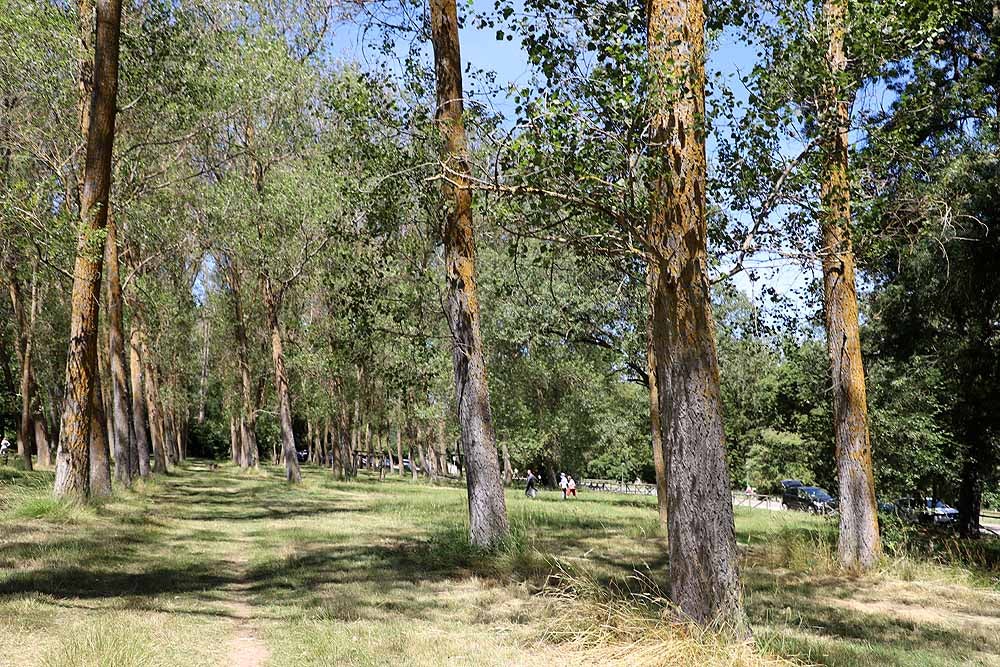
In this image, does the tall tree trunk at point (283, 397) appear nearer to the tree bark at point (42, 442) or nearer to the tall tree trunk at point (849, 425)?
the tree bark at point (42, 442)

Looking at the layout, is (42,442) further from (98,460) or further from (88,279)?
(88,279)

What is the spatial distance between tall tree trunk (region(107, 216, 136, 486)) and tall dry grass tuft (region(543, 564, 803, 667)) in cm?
1498

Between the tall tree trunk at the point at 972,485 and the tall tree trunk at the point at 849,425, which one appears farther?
the tall tree trunk at the point at 972,485

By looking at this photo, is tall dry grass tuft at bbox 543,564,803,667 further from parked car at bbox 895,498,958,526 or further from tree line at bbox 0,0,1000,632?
parked car at bbox 895,498,958,526

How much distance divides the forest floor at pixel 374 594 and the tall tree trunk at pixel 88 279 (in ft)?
2.55

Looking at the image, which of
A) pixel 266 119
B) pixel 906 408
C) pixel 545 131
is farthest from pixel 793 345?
pixel 266 119

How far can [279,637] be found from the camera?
6.42 metres

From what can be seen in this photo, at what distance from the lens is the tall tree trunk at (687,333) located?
601cm

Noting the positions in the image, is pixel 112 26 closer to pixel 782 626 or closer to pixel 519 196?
pixel 519 196

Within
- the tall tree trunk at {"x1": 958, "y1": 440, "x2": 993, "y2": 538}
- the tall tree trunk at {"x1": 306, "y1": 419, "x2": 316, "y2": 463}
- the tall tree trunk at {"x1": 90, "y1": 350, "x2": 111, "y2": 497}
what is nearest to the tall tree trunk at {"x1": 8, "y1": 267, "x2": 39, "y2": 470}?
the tall tree trunk at {"x1": 90, "y1": 350, "x2": 111, "y2": 497}

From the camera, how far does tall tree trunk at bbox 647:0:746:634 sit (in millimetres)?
6008

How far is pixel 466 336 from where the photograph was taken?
11.3 meters

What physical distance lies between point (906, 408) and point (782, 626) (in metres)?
11.3

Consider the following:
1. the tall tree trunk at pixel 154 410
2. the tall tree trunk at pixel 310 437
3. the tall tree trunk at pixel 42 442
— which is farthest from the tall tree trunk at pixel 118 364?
the tall tree trunk at pixel 310 437
